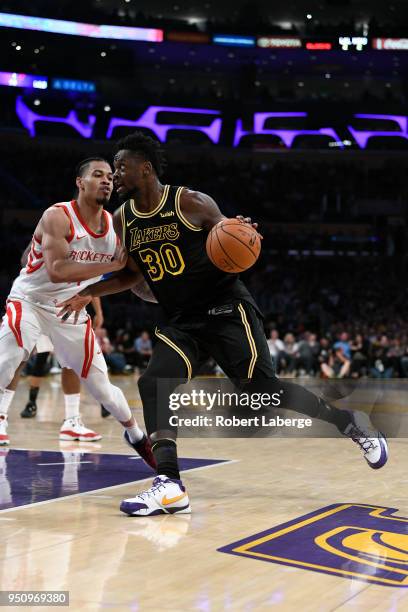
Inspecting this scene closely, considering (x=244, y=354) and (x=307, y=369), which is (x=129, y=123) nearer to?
(x=307, y=369)

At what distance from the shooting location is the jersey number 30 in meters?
4.70

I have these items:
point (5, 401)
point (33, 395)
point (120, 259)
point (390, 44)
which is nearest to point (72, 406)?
point (5, 401)

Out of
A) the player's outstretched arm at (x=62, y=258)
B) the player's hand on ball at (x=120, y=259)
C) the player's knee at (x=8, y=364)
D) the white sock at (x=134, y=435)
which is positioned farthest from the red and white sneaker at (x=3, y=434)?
the player's hand on ball at (x=120, y=259)

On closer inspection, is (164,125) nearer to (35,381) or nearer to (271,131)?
(271,131)

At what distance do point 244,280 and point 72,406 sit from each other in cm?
2081

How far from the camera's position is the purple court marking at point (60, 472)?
4.72 metres

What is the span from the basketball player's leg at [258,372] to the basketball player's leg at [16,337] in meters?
2.13

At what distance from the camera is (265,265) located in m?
28.4

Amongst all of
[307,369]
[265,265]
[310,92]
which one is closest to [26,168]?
[265,265]

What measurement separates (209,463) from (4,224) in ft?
76.7

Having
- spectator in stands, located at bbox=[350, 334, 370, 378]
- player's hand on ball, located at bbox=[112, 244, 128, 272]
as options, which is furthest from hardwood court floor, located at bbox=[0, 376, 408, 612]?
spectator in stands, located at bbox=[350, 334, 370, 378]

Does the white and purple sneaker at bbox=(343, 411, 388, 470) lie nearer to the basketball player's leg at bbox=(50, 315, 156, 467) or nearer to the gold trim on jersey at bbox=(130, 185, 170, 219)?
the basketball player's leg at bbox=(50, 315, 156, 467)

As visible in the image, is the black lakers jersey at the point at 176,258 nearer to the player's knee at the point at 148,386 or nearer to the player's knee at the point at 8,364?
the player's knee at the point at 148,386

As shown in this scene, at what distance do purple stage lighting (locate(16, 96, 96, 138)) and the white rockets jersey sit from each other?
85.1 feet
